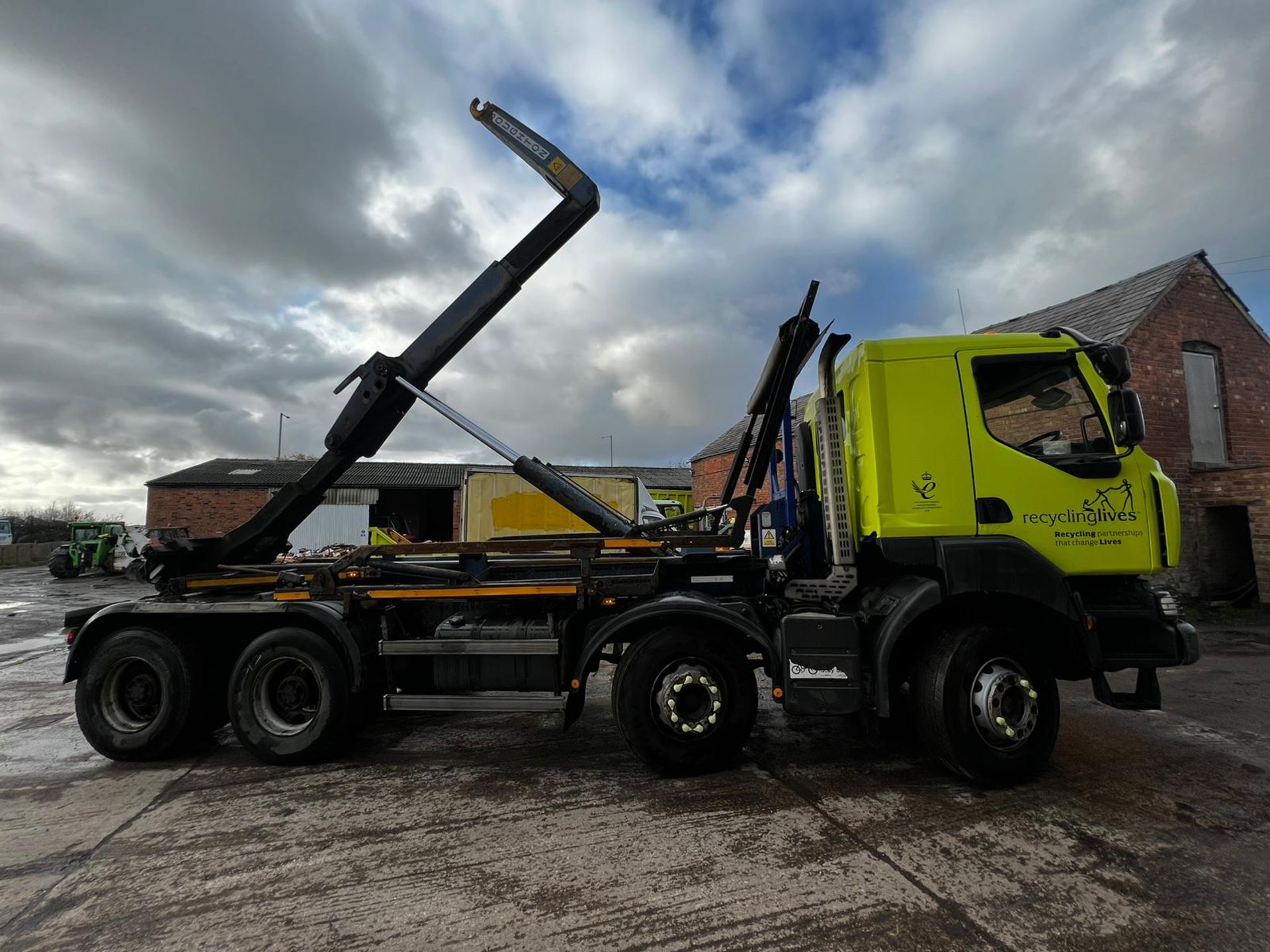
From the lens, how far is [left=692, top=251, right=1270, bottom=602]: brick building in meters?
11.0

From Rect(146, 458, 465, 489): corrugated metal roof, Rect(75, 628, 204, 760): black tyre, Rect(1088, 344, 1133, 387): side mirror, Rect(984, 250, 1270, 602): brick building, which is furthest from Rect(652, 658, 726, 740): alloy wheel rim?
Rect(146, 458, 465, 489): corrugated metal roof

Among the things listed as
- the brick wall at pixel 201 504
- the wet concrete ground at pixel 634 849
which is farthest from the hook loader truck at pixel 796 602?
the brick wall at pixel 201 504

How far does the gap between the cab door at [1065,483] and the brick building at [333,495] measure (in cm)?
2346

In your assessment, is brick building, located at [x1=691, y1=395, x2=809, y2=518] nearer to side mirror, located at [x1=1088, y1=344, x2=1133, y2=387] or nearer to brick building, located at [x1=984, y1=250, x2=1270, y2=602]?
brick building, located at [x1=984, y1=250, x2=1270, y2=602]

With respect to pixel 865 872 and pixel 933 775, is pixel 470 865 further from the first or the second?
pixel 933 775

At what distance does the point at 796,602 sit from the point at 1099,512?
200 centimetres

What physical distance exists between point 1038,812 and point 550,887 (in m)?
2.81

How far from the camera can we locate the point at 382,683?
4715 mm

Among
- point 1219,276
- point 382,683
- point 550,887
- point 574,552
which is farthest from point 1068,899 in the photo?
point 1219,276

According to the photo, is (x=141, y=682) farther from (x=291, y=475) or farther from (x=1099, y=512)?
(x=291, y=475)

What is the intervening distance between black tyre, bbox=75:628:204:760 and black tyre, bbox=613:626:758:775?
3.32 metres

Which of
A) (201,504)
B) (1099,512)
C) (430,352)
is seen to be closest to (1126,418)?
(1099,512)

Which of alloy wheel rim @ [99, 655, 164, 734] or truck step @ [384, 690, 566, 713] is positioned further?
alloy wheel rim @ [99, 655, 164, 734]

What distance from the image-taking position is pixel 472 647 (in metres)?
4.42
